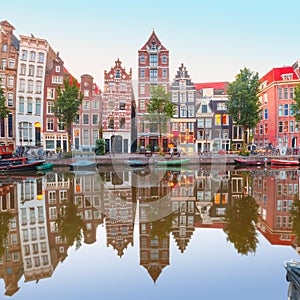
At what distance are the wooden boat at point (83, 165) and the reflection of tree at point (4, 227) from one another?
63.5ft

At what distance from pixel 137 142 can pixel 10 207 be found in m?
31.1

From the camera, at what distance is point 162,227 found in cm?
980

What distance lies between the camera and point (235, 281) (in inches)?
243

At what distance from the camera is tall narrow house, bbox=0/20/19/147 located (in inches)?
1535

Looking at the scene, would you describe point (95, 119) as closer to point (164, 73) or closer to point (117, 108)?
point (117, 108)

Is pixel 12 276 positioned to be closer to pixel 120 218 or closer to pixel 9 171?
pixel 120 218

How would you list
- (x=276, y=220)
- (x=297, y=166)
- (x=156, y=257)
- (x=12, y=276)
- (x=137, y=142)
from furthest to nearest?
1. (x=137, y=142)
2. (x=297, y=166)
3. (x=276, y=220)
4. (x=156, y=257)
5. (x=12, y=276)

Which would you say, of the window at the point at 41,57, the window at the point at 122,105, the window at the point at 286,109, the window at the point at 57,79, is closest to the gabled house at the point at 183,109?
the window at the point at 122,105

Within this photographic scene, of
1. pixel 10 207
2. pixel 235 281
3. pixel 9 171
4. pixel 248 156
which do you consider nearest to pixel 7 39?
pixel 9 171

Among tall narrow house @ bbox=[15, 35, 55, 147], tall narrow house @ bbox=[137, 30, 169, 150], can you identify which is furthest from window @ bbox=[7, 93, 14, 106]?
tall narrow house @ bbox=[137, 30, 169, 150]

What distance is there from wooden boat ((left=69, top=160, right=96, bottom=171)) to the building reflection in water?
43.3 feet

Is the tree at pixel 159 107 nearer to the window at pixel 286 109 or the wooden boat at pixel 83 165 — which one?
the wooden boat at pixel 83 165

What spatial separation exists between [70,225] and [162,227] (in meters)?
3.50

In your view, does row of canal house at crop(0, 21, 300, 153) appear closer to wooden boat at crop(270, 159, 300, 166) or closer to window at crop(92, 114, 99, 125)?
window at crop(92, 114, 99, 125)
